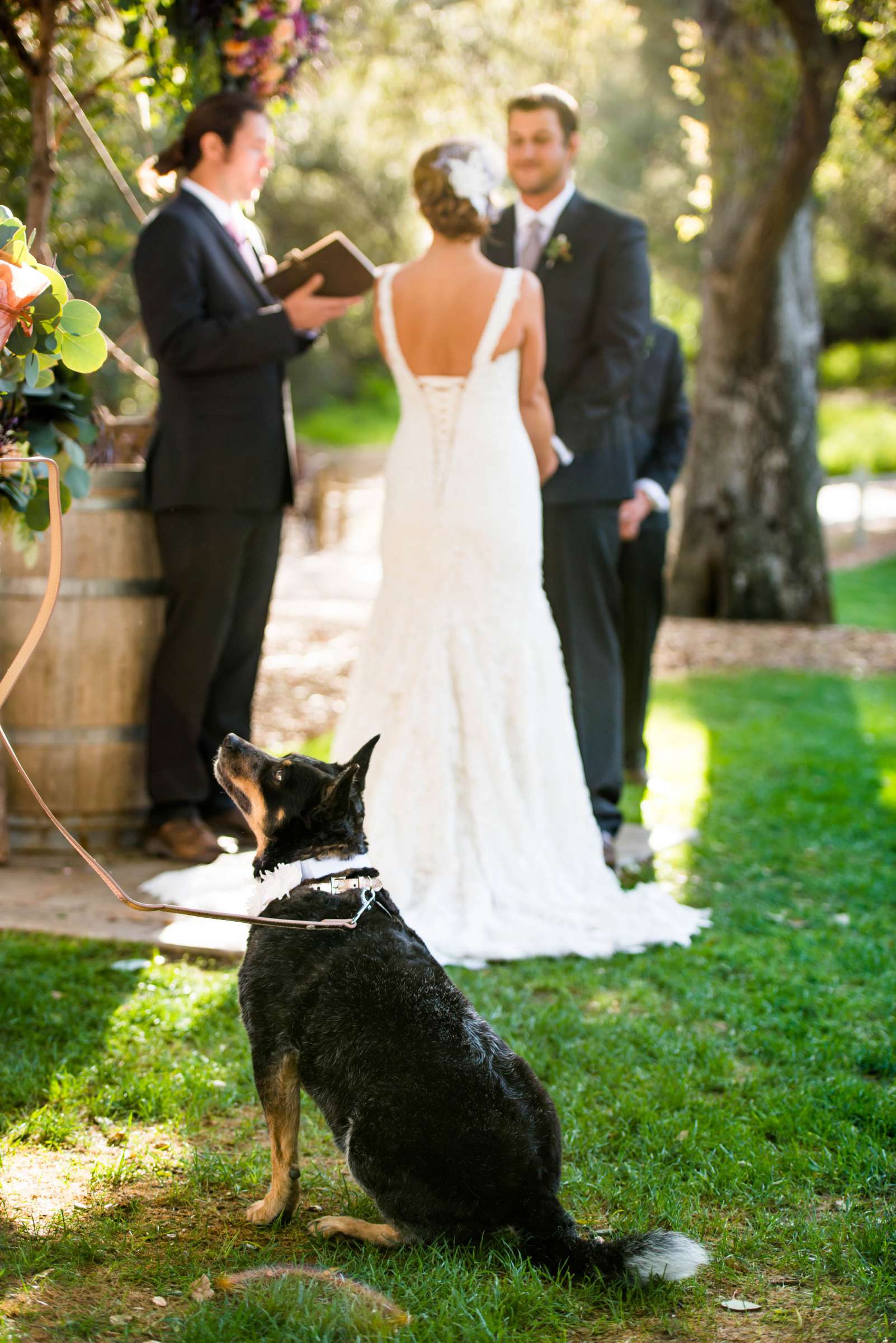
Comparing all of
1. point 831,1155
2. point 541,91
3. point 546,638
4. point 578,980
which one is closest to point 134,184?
point 541,91

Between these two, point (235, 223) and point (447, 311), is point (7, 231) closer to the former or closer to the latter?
point (447, 311)

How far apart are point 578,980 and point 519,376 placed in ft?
6.69

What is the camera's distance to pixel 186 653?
4883mm

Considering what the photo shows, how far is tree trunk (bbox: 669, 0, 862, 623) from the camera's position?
35.1 ft

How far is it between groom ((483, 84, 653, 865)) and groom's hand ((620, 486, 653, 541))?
91 cm

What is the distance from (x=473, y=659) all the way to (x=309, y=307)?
4.76ft

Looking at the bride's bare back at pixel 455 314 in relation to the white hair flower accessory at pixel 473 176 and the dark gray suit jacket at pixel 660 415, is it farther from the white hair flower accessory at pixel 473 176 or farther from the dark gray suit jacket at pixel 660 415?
the dark gray suit jacket at pixel 660 415

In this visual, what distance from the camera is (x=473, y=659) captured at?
452cm

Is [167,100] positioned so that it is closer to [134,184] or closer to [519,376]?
[519,376]

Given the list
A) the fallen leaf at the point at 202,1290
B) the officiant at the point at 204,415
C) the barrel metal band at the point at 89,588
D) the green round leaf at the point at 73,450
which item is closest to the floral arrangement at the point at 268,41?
the officiant at the point at 204,415

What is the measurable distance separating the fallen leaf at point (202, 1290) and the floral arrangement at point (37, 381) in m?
1.72

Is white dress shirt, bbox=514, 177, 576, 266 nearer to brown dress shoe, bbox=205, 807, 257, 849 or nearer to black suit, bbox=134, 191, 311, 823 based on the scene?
black suit, bbox=134, 191, 311, 823

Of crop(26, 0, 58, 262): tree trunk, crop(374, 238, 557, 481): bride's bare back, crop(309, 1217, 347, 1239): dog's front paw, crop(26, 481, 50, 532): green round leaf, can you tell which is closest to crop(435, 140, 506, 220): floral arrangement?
crop(374, 238, 557, 481): bride's bare back

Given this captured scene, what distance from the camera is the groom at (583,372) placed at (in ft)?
16.5
